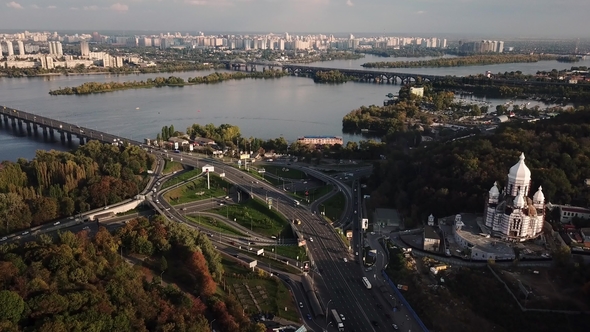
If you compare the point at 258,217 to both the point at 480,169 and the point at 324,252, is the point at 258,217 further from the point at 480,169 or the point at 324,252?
the point at 480,169

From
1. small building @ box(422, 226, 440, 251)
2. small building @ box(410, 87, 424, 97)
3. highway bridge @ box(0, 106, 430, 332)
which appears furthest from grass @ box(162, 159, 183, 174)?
small building @ box(410, 87, 424, 97)

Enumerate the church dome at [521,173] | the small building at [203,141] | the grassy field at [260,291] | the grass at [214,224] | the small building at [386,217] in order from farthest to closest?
the small building at [203,141], the grass at [214,224], the small building at [386,217], the church dome at [521,173], the grassy field at [260,291]

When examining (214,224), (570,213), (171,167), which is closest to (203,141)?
(171,167)

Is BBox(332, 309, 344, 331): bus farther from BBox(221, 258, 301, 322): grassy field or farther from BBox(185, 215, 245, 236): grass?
BBox(185, 215, 245, 236): grass

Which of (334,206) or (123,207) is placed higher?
(334,206)

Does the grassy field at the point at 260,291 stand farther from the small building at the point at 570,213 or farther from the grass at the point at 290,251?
the small building at the point at 570,213

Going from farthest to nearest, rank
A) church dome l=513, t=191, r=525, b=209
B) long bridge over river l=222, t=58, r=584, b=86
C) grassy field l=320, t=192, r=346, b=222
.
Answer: long bridge over river l=222, t=58, r=584, b=86
grassy field l=320, t=192, r=346, b=222
church dome l=513, t=191, r=525, b=209

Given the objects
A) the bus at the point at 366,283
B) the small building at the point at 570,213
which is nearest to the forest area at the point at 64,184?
the bus at the point at 366,283
